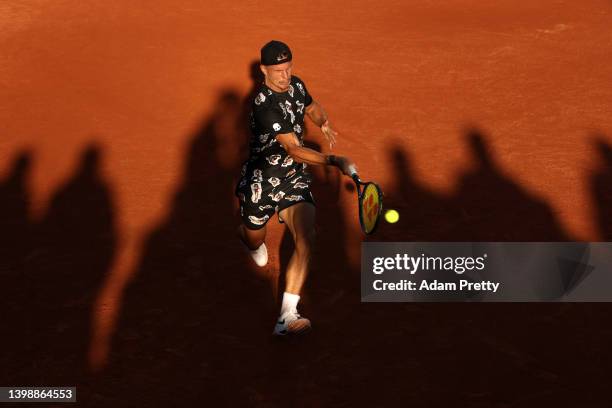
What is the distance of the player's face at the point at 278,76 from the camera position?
21.7ft

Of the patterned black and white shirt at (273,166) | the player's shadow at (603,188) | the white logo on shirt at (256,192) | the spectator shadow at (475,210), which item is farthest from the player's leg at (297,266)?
the player's shadow at (603,188)

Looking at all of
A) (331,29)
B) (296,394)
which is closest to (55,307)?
(296,394)

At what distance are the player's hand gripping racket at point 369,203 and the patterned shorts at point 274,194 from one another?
1.96 ft

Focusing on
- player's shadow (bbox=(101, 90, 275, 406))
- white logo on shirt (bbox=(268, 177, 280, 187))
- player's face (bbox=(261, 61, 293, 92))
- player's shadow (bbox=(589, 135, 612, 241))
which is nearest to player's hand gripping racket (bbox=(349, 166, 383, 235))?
white logo on shirt (bbox=(268, 177, 280, 187))

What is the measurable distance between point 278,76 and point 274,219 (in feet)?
8.06

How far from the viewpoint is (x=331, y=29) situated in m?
13.7

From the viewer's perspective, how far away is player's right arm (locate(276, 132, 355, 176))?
6.39 meters

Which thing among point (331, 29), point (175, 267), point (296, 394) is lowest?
point (296, 394)

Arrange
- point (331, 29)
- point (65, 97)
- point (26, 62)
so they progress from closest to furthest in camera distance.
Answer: point (65, 97), point (26, 62), point (331, 29)

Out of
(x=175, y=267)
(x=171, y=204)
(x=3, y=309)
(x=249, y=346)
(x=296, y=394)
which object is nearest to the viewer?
(x=296, y=394)

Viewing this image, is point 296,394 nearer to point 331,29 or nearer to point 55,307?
point 55,307

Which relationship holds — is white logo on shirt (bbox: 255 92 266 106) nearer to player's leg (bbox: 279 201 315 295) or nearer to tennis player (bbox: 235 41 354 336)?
tennis player (bbox: 235 41 354 336)

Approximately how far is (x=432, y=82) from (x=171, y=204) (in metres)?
4.20

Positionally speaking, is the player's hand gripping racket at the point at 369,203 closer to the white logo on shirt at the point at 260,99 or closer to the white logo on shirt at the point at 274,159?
the white logo on shirt at the point at 274,159
